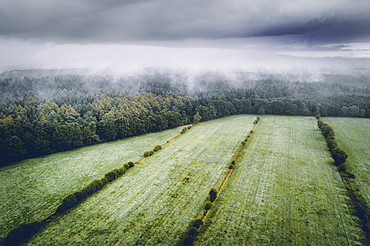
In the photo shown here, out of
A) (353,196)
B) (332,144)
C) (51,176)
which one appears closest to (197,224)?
(353,196)

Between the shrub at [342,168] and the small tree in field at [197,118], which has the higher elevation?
the small tree in field at [197,118]

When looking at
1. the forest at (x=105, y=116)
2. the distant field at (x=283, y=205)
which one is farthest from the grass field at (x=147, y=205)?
the forest at (x=105, y=116)

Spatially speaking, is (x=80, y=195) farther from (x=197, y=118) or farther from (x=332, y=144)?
(x=197, y=118)

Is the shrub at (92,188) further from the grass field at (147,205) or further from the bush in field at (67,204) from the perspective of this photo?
the bush in field at (67,204)

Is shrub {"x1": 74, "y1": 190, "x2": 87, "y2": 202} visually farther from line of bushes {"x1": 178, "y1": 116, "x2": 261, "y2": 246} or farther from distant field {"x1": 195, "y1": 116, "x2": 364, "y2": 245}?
distant field {"x1": 195, "y1": 116, "x2": 364, "y2": 245}

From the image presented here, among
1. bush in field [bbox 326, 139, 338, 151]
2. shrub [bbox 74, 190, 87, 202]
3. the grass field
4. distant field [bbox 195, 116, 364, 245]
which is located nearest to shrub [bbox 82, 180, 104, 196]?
shrub [bbox 74, 190, 87, 202]

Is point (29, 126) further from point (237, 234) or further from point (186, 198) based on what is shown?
point (237, 234)
